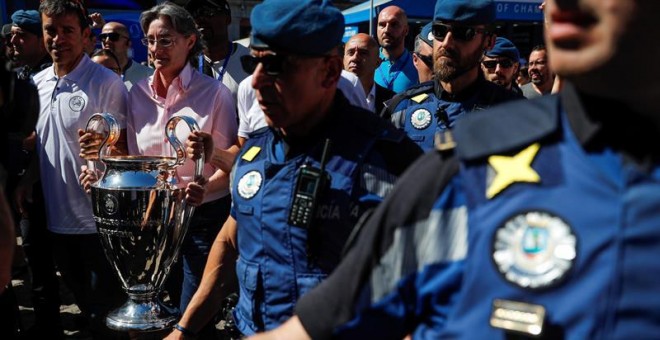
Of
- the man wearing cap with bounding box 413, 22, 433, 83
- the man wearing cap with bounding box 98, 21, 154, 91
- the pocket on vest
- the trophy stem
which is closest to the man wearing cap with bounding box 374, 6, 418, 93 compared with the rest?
the man wearing cap with bounding box 413, 22, 433, 83

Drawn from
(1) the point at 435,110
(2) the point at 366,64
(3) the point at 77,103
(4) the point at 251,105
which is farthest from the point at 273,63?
(2) the point at 366,64

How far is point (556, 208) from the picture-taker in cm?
93

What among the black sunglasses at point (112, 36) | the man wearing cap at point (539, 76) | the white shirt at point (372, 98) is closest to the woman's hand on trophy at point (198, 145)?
the white shirt at point (372, 98)

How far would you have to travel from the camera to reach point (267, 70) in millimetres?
1929

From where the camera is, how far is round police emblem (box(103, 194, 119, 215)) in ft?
8.87

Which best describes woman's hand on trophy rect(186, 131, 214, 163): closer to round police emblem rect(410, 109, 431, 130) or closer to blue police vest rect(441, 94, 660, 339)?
round police emblem rect(410, 109, 431, 130)

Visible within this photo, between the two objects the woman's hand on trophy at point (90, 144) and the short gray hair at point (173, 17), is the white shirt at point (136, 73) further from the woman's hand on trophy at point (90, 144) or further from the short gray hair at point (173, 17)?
the woman's hand on trophy at point (90, 144)

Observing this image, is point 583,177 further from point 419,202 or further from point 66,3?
point 66,3

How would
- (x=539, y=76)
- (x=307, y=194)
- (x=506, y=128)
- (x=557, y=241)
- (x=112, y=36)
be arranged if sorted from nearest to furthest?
(x=557, y=241) < (x=506, y=128) < (x=307, y=194) < (x=539, y=76) < (x=112, y=36)

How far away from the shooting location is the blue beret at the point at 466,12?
134 inches

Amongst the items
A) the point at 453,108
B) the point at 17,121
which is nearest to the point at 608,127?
the point at 17,121

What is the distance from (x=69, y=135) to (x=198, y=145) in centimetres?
110

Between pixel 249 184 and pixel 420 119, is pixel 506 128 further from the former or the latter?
pixel 420 119

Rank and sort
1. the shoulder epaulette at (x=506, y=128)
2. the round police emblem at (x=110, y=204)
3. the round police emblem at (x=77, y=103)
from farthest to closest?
1. the round police emblem at (x=77, y=103)
2. the round police emblem at (x=110, y=204)
3. the shoulder epaulette at (x=506, y=128)
